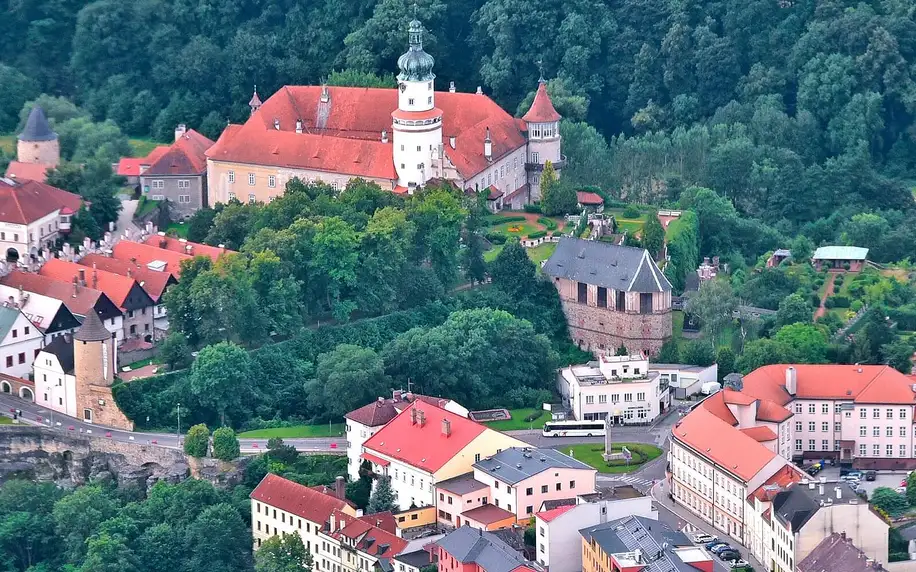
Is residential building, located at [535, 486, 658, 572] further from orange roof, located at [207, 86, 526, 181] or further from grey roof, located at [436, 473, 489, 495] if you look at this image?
orange roof, located at [207, 86, 526, 181]

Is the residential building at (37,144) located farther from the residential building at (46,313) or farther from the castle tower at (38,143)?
the residential building at (46,313)

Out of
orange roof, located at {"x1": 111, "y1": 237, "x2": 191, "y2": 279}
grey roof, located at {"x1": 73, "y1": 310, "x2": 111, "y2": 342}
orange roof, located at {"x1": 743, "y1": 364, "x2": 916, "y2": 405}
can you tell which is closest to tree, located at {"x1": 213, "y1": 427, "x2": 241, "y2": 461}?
grey roof, located at {"x1": 73, "y1": 310, "x2": 111, "y2": 342}

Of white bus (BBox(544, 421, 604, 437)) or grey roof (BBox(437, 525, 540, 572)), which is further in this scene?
white bus (BBox(544, 421, 604, 437))

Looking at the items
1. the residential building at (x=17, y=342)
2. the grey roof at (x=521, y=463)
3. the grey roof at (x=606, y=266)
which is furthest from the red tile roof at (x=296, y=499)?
the grey roof at (x=606, y=266)

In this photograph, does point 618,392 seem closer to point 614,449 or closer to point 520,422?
point 614,449

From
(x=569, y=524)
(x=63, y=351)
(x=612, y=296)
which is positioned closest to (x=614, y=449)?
(x=612, y=296)
